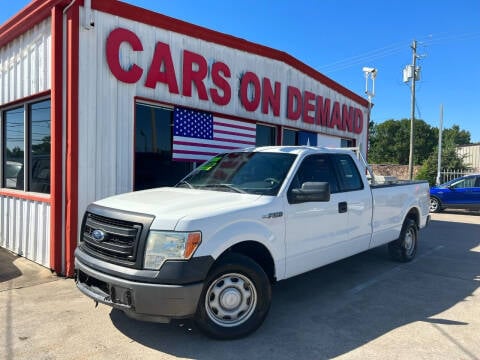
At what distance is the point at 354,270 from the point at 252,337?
321 centimetres

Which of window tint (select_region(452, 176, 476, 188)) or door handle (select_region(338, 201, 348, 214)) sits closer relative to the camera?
door handle (select_region(338, 201, 348, 214))

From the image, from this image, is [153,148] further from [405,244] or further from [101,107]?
[405,244]

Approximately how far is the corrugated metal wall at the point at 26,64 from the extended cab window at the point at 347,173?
4649 millimetres

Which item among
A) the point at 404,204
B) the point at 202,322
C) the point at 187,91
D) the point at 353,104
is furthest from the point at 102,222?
the point at 353,104

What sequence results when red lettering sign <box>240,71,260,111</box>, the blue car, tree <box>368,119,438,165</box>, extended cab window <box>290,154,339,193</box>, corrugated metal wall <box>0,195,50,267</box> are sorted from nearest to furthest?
1. extended cab window <box>290,154,339,193</box>
2. corrugated metal wall <box>0,195,50,267</box>
3. red lettering sign <box>240,71,260,111</box>
4. the blue car
5. tree <box>368,119,438,165</box>

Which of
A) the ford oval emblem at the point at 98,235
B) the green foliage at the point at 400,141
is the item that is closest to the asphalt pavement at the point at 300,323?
the ford oval emblem at the point at 98,235

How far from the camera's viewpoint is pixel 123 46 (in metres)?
6.64

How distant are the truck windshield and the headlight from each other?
1.15m

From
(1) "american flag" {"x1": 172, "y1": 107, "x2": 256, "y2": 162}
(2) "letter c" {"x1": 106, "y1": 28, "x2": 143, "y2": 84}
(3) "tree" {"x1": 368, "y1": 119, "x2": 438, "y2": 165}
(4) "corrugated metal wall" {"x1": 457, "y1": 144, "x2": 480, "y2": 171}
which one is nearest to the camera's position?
(2) "letter c" {"x1": 106, "y1": 28, "x2": 143, "y2": 84}

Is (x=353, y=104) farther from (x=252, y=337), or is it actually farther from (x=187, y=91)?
(x=252, y=337)

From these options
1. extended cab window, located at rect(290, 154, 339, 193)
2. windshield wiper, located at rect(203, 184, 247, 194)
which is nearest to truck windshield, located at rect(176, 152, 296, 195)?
windshield wiper, located at rect(203, 184, 247, 194)

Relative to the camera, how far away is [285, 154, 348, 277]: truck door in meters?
4.58

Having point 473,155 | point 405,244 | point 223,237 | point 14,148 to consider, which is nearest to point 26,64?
point 14,148

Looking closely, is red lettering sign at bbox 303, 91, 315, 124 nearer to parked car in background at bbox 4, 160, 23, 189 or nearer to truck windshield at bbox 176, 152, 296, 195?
truck windshield at bbox 176, 152, 296, 195
